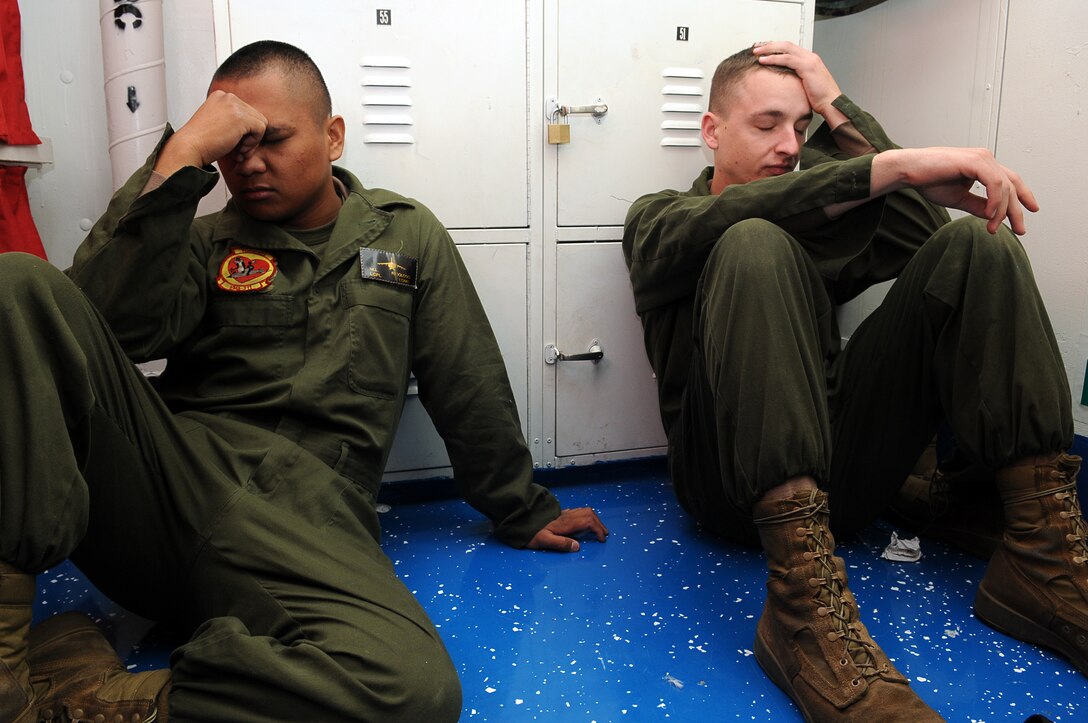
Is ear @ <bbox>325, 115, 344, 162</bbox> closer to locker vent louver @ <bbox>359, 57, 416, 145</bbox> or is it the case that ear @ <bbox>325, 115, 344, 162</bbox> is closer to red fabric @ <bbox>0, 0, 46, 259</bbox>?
locker vent louver @ <bbox>359, 57, 416, 145</bbox>

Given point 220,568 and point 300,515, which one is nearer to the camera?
point 220,568

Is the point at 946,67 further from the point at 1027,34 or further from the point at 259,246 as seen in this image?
the point at 259,246

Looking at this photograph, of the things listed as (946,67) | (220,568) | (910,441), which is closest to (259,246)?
(220,568)

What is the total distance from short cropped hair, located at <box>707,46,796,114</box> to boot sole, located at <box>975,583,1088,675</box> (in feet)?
3.50

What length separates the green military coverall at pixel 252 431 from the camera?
0.95 meters

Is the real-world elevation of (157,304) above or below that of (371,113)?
below

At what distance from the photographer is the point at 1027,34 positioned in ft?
5.82

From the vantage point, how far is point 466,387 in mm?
→ 1539

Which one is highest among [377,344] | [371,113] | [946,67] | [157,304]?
[946,67]

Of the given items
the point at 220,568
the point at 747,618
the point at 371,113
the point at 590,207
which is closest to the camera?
the point at 220,568

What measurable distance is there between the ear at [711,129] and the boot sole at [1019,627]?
3.33 feet

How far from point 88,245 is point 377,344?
471 mm

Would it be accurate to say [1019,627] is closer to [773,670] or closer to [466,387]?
[773,670]

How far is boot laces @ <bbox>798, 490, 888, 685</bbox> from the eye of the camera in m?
1.08
